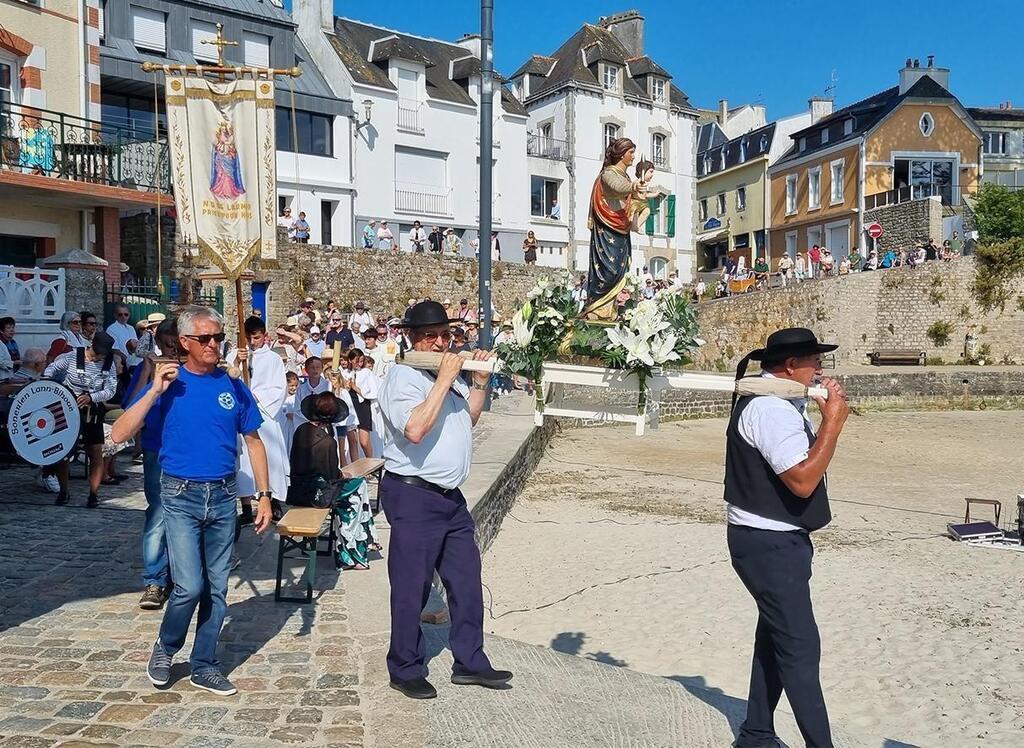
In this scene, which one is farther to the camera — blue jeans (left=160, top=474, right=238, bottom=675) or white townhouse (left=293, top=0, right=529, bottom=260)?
white townhouse (left=293, top=0, right=529, bottom=260)

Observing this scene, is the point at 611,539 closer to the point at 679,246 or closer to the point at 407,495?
the point at 407,495

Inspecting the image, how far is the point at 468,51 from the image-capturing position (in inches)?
1538

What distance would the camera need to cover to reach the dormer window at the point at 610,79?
136 ft

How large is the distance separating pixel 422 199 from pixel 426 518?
101 ft

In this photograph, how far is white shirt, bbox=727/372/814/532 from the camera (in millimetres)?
3955

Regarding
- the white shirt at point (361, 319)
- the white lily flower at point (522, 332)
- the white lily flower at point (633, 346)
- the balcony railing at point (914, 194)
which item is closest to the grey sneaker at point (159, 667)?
the white lily flower at point (522, 332)

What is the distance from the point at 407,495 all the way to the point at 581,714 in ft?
4.32

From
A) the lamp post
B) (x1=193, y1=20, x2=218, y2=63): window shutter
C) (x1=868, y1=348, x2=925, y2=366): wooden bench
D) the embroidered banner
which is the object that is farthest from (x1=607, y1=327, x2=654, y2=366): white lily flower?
(x1=868, y1=348, x2=925, y2=366): wooden bench

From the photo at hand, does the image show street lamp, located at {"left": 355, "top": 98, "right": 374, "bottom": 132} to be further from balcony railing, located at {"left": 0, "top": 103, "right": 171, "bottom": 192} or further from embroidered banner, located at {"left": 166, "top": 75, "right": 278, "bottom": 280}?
embroidered banner, located at {"left": 166, "top": 75, "right": 278, "bottom": 280}

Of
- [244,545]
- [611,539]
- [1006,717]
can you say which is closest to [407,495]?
[244,545]

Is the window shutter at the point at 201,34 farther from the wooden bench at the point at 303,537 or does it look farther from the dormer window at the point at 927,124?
the dormer window at the point at 927,124

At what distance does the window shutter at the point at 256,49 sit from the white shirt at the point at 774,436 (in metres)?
28.0

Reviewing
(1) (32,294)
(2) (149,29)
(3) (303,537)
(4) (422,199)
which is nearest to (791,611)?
(3) (303,537)

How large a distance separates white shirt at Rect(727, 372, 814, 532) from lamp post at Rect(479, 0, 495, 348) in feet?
32.9
